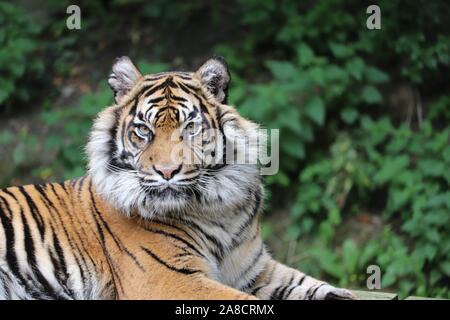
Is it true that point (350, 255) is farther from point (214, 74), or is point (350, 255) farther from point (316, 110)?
point (214, 74)

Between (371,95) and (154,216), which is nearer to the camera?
(154,216)

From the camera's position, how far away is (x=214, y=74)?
4.05 meters

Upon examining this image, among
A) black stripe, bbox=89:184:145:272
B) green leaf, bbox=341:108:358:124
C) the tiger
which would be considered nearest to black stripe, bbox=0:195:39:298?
the tiger

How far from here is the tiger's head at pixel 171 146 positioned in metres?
3.72

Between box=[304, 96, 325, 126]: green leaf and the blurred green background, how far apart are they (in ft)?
0.04

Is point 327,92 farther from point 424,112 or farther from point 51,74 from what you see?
point 51,74

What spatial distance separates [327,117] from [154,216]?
4.61m

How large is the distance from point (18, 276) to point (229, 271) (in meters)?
1.07

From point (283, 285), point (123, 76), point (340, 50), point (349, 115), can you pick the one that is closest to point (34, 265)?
point (123, 76)

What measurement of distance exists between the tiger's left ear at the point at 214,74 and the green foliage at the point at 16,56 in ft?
16.1

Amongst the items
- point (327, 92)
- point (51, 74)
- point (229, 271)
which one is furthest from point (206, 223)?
point (51, 74)

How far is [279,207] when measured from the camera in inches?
311

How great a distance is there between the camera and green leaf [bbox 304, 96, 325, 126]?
7590 mm

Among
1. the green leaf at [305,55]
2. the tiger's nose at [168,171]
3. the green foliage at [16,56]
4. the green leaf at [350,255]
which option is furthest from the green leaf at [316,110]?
the tiger's nose at [168,171]
